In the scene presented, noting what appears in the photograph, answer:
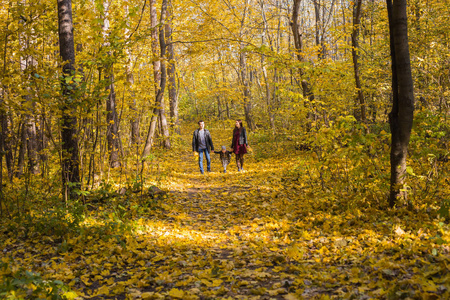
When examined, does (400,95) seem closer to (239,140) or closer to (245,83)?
(239,140)

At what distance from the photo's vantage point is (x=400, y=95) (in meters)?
4.89

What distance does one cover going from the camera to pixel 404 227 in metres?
4.37

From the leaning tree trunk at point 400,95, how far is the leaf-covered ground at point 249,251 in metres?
0.56

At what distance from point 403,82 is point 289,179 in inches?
184

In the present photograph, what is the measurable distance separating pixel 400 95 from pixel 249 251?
11.1ft

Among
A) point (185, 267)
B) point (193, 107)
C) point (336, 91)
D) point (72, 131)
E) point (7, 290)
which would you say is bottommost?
point (185, 267)

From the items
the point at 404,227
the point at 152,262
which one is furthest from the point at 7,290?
the point at 404,227

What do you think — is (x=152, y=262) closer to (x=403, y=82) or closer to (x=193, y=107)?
(x=403, y=82)

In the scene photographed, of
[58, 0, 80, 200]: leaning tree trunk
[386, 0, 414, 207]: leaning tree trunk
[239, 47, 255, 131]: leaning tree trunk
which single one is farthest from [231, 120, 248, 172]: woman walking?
[239, 47, 255, 131]: leaning tree trunk

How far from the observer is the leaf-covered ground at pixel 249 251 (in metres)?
3.18

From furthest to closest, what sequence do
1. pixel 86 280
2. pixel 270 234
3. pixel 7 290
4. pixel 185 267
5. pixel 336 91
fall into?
pixel 336 91
pixel 270 234
pixel 185 267
pixel 86 280
pixel 7 290

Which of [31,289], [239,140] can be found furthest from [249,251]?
[239,140]

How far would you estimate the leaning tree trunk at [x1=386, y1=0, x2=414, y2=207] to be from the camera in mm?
4789

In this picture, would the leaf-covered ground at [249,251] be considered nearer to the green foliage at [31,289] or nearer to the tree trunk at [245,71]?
the green foliage at [31,289]
